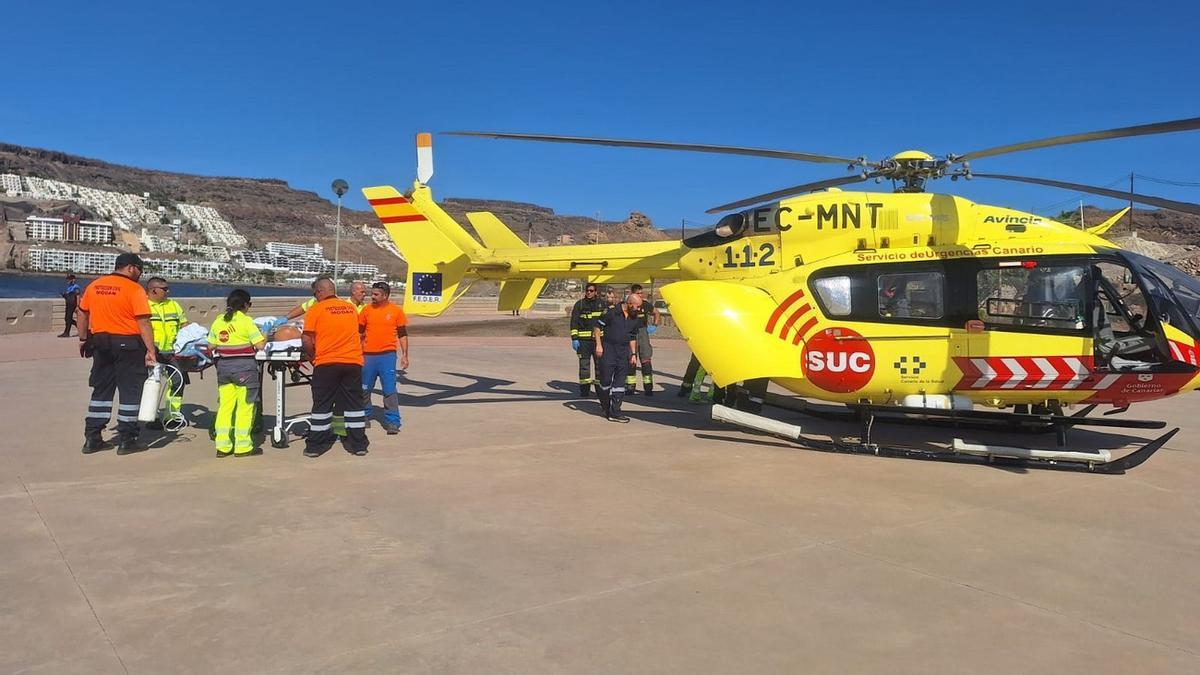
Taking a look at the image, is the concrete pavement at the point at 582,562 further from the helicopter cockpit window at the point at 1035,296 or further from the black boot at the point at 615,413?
the black boot at the point at 615,413

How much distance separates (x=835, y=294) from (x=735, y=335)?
1100 mm

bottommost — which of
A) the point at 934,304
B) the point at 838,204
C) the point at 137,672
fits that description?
the point at 137,672

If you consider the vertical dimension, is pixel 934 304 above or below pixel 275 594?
above

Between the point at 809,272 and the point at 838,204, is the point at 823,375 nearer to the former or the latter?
the point at 809,272

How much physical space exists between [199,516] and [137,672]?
2.21 m

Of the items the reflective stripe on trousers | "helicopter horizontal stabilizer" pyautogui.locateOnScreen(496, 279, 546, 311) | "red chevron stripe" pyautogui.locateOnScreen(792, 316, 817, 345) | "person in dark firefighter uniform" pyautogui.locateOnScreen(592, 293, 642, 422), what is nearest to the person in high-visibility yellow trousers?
the reflective stripe on trousers

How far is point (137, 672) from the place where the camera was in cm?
308

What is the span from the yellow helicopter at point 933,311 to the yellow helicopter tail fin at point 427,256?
131 inches

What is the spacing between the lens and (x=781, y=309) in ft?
27.0

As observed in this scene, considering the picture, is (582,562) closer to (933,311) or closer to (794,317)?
(794,317)

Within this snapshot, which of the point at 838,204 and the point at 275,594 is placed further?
the point at 838,204

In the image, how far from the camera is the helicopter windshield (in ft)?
24.0

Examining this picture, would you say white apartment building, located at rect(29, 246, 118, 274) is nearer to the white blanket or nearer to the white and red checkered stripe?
the white blanket

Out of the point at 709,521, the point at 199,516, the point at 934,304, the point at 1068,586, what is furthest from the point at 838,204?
the point at 199,516
